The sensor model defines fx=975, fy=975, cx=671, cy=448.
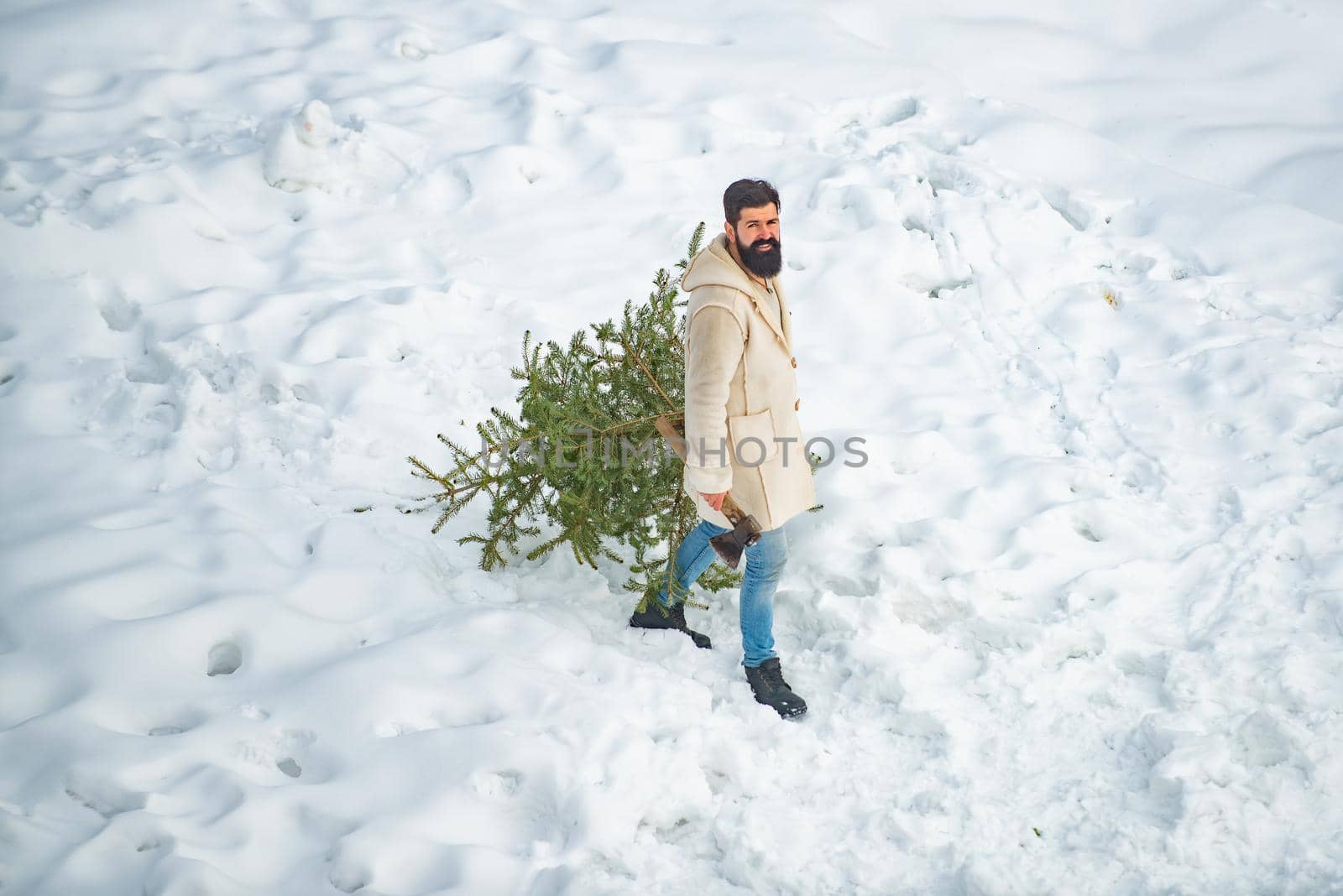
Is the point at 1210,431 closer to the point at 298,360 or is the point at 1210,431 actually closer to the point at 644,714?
the point at 644,714

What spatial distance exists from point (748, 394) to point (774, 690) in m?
1.13

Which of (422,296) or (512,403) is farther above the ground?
(422,296)

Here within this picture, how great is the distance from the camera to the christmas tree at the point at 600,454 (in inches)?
152

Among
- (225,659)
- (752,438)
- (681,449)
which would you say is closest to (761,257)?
(752,438)

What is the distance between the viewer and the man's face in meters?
3.21

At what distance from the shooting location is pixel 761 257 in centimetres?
324

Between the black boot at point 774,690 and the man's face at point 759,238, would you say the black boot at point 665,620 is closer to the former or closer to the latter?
the black boot at point 774,690

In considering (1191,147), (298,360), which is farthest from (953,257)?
(298,360)

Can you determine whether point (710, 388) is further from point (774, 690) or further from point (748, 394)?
point (774, 690)

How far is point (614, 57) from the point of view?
25.2ft

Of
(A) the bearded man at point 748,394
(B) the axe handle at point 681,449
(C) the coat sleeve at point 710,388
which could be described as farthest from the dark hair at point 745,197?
(B) the axe handle at point 681,449

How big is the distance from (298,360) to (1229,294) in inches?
201

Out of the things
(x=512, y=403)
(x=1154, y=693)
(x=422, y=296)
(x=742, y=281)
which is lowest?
(x=1154, y=693)

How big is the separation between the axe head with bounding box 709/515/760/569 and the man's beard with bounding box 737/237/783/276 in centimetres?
85
